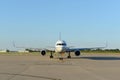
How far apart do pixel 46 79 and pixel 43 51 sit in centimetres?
4131

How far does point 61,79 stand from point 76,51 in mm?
38450

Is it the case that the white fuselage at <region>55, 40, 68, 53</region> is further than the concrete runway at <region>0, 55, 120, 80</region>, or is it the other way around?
the white fuselage at <region>55, 40, 68, 53</region>

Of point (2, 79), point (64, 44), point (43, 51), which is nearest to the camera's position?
point (2, 79)

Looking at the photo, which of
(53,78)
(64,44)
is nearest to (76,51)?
(64,44)

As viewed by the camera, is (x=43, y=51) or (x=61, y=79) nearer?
(x=61, y=79)

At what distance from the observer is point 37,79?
1792cm

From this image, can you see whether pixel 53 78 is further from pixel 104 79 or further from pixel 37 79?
pixel 104 79

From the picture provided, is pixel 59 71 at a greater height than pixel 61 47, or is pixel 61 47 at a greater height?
pixel 61 47

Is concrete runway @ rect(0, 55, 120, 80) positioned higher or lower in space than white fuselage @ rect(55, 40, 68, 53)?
lower

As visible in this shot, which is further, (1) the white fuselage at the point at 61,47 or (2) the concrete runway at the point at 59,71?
(1) the white fuselage at the point at 61,47

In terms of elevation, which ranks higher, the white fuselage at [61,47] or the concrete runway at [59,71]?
the white fuselage at [61,47]

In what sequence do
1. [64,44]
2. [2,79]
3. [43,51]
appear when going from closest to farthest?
[2,79] → [64,44] → [43,51]

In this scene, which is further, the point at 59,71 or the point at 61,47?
the point at 61,47

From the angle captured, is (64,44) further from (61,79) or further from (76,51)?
(61,79)
